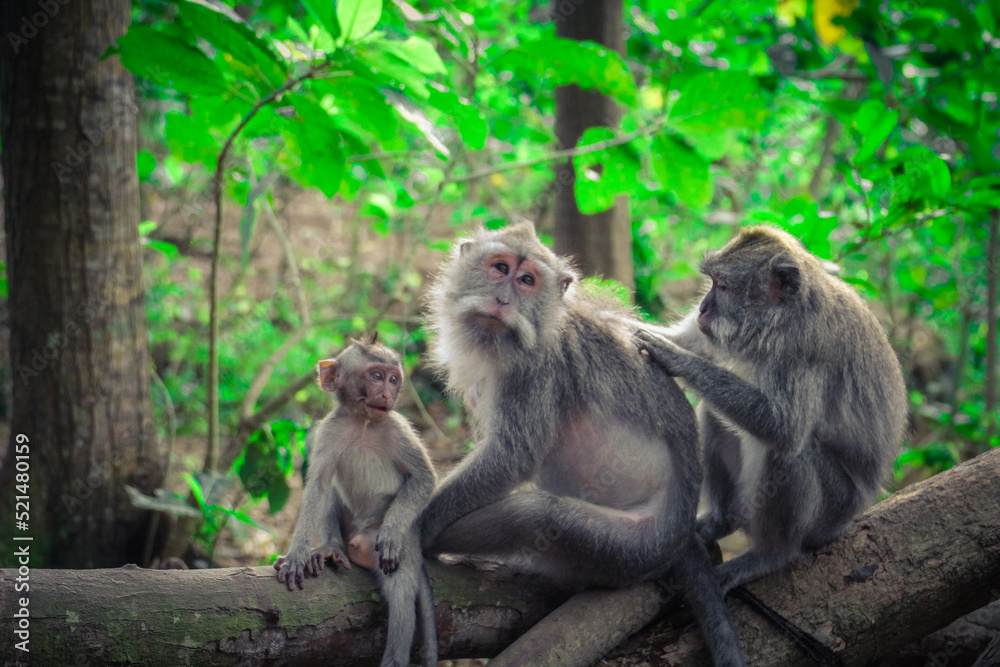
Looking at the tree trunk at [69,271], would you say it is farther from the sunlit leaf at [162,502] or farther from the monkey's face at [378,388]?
the monkey's face at [378,388]

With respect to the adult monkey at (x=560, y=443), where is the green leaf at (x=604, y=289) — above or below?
above

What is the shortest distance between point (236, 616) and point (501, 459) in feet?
4.53

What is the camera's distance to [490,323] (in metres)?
3.74

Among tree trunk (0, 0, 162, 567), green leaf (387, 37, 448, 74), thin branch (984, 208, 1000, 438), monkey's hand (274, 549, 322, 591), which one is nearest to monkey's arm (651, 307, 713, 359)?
green leaf (387, 37, 448, 74)

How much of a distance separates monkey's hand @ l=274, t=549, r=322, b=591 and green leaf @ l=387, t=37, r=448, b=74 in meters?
2.56

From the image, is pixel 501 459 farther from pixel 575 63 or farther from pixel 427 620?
pixel 575 63

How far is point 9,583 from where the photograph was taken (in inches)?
108

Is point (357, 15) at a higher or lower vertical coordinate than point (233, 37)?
higher

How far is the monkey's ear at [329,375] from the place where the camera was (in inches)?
154

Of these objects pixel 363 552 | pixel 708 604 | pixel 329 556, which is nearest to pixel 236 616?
pixel 329 556

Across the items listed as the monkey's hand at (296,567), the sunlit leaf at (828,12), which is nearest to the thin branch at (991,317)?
the sunlit leaf at (828,12)

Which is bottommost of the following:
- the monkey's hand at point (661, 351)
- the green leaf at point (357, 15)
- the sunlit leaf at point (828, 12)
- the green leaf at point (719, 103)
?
the monkey's hand at point (661, 351)

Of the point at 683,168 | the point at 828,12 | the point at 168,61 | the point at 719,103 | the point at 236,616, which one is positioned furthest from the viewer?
the point at 828,12

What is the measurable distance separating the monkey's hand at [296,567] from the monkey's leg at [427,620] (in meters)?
0.50
